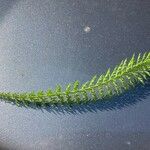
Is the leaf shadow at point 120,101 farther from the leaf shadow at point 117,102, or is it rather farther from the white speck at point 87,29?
the white speck at point 87,29

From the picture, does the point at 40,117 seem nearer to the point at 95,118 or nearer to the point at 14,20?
the point at 95,118

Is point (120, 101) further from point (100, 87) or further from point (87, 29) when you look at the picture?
point (87, 29)

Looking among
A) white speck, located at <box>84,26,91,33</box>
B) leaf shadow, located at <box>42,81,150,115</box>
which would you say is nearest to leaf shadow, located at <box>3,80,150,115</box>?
leaf shadow, located at <box>42,81,150,115</box>

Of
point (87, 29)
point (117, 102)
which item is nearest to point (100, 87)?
point (117, 102)

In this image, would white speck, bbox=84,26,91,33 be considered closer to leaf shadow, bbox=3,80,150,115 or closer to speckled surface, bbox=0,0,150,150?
speckled surface, bbox=0,0,150,150

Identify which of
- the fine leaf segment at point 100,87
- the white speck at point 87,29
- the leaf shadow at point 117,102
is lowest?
the leaf shadow at point 117,102

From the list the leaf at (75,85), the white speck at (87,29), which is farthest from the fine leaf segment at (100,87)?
the white speck at (87,29)
